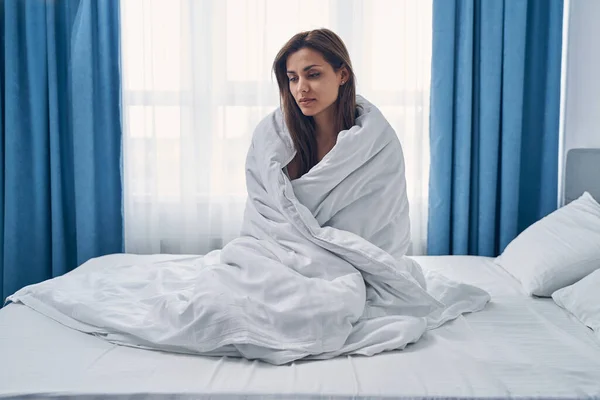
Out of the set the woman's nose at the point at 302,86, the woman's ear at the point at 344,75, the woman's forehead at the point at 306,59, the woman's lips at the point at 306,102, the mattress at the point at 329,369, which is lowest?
the mattress at the point at 329,369

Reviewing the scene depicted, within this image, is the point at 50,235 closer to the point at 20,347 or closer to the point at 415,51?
the point at 20,347

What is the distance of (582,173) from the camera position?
2664 millimetres

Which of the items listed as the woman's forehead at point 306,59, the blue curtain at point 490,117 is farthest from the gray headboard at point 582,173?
the woman's forehead at point 306,59

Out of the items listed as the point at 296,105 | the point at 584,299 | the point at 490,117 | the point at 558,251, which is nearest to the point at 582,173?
the point at 490,117

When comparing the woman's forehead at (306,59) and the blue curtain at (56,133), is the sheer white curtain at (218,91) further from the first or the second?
the woman's forehead at (306,59)

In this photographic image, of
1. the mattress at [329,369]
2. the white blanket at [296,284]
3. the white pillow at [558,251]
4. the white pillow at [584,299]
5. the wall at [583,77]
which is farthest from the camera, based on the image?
the wall at [583,77]

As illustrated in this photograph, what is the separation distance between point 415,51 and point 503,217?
0.94 metres

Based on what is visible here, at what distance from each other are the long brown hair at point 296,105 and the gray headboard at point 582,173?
1.28m

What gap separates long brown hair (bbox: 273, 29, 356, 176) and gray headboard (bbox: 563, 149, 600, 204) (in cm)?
128

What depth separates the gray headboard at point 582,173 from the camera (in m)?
2.62

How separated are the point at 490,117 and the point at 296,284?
180 centimetres

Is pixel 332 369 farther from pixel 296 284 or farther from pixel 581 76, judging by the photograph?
pixel 581 76

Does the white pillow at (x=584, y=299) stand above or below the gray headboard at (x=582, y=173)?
below

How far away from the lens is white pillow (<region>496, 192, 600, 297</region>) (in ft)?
6.57
